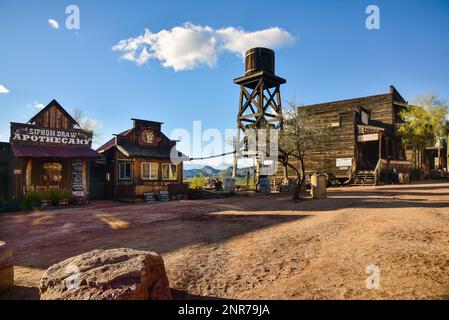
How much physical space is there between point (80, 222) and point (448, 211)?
39.9 feet

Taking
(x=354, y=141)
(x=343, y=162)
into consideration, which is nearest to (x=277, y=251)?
(x=343, y=162)

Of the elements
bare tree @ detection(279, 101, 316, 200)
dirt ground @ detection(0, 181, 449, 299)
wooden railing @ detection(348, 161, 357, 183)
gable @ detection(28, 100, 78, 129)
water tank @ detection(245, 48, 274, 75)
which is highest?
water tank @ detection(245, 48, 274, 75)

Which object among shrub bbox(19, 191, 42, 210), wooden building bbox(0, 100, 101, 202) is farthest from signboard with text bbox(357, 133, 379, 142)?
shrub bbox(19, 191, 42, 210)

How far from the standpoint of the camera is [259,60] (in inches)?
973

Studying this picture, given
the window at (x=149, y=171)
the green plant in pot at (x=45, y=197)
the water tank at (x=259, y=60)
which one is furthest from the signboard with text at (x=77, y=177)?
the water tank at (x=259, y=60)

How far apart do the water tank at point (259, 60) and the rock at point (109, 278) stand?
23.0 meters

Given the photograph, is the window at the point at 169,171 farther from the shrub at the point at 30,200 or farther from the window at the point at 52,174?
the shrub at the point at 30,200

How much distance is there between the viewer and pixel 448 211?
864 cm

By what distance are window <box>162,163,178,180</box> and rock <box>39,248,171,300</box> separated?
63.0 ft

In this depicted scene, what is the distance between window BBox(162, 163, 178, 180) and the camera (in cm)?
2309

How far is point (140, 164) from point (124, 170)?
125cm

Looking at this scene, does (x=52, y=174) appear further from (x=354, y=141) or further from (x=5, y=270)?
(x=354, y=141)

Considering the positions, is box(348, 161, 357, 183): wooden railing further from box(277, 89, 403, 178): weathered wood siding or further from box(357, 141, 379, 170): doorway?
box(357, 141, 379, 170): doorway

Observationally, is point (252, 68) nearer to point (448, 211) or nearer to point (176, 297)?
point (448, 211)
